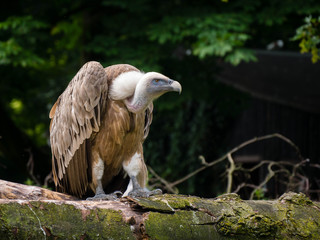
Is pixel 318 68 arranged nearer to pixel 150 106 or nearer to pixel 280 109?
pixel 280 109

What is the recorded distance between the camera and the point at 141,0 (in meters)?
8.58

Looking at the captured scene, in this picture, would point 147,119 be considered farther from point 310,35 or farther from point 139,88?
point 310,35

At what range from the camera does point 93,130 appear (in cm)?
460

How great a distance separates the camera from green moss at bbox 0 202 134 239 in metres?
2.87

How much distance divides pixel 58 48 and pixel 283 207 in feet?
24.5

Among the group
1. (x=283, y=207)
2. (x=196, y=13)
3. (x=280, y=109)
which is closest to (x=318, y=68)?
(x=196, y=13)

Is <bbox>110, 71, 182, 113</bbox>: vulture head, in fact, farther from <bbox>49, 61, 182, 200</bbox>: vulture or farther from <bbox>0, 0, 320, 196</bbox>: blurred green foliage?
<bbox>0, 0, 320, 196</bbox>: blurred green foliage

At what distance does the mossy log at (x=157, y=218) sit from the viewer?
2.94 metres

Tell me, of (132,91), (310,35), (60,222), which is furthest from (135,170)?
(310,35)

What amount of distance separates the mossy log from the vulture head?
1080 millimetres

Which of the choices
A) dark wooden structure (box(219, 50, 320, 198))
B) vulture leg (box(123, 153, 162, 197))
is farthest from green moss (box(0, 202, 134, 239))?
dark wooden structure (box(219, 50, 320, 198))

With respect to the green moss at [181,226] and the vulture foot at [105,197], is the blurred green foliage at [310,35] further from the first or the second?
the green moss at [181,226]

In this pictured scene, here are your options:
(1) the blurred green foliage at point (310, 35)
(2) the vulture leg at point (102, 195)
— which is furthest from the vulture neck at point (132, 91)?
(1) the blurred green foliage at point (310, 35)

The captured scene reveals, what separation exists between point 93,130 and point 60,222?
1.67 metres
